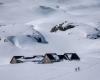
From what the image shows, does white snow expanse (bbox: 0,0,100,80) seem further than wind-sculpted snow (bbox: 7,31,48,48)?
No

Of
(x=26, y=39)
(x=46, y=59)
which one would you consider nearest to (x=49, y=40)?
(x=26, y=39)

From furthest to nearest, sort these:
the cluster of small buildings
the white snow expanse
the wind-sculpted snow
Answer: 1. the wind-sculpted snow
2. the cluster of small buildings
3. the white snow expanse

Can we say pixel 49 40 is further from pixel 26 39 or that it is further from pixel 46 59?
pixel 46 59

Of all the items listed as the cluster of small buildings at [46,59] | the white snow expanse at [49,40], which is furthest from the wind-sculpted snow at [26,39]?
the cluster of small buildings at [46,59]

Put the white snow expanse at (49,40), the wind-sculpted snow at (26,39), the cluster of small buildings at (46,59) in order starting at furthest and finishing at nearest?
the wind-sculpted snow at (26,39), the cluster of small buildings at (46,59), the white snow expanse at (49,40)

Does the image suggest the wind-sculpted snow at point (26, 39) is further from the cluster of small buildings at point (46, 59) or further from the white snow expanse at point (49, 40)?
the cluster of small buildings at point (46, 59)

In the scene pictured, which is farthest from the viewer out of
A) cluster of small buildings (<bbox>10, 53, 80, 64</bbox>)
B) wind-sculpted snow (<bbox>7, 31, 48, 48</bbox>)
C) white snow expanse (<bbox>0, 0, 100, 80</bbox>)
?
wind-sculpted snow (<bbox>7, 31, 48, 48</bbox>)

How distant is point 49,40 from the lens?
67062 millimetres

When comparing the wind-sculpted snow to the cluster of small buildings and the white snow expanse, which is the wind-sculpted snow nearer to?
the white snow expanse

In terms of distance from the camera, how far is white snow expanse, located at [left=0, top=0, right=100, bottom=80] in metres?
34.0

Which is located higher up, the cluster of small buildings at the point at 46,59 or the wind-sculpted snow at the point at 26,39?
the cluster of small buildings at the point at 46,59

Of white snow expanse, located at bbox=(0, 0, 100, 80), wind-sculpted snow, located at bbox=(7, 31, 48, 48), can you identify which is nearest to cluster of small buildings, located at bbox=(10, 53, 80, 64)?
white snow expanse, located at bbox=(0, 0, 100, 80)

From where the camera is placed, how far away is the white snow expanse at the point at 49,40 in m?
34.0

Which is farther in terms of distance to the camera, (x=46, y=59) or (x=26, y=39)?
(x=26, y=39)
